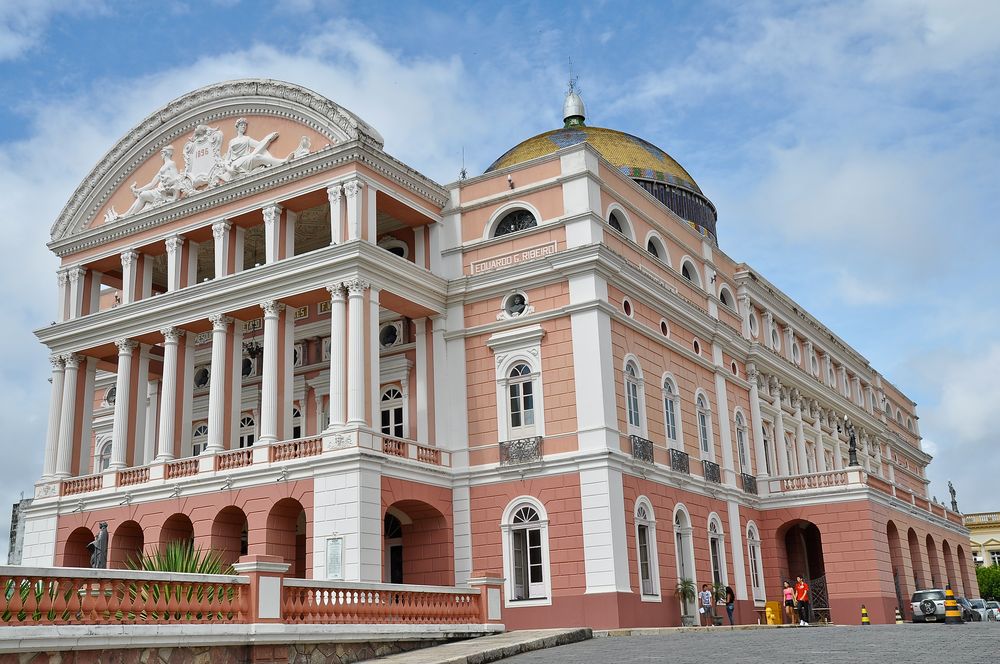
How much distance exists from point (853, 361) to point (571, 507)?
28436mm

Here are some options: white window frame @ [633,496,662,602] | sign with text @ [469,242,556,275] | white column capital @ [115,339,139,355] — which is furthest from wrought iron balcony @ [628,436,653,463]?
white column capital @ [115,339,139,355]

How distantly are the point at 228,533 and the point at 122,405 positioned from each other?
5.27m

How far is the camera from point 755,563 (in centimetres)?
3219

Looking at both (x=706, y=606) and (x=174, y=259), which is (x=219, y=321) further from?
(x=706, y=606)

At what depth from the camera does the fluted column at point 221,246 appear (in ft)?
90.9

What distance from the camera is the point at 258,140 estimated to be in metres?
28.4

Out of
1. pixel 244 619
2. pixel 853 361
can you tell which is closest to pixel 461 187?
pixel 244 619

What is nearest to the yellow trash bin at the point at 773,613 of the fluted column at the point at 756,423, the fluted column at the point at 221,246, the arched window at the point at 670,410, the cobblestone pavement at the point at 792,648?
the arched window at the point at 670,410

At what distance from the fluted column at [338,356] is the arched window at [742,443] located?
14.1 metres

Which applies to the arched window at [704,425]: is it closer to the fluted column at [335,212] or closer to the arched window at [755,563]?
the arched window at [755,563]

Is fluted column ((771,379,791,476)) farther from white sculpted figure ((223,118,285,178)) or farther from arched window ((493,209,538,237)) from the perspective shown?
white sculpted figure ((223,118,285,178))

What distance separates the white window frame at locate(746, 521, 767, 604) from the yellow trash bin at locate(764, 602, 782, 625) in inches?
70.3

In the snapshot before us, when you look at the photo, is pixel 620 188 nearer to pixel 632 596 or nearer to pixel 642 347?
pixel 642 347

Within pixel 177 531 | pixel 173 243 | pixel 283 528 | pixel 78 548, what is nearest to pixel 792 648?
pixel 283 528
